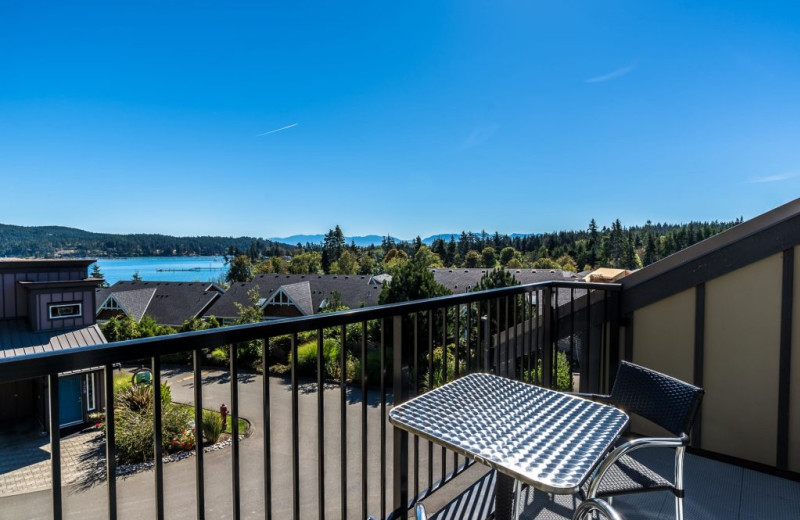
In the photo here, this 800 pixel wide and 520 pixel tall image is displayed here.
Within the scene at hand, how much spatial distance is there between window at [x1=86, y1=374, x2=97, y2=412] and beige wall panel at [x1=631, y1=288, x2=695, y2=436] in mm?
14004

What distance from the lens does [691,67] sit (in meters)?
7.36

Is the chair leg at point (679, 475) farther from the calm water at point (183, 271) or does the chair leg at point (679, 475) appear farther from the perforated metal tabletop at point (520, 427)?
the calm water at point (183, 271)

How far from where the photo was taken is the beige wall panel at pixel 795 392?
2240 millimetres

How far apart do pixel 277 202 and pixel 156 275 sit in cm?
2458

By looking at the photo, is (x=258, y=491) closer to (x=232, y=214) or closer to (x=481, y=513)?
(x=481, y=513)

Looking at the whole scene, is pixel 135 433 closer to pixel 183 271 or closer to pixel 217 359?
pixel 217 359

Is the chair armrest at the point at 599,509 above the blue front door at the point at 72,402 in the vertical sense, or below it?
above

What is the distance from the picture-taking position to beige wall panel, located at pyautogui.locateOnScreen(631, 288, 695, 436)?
2.60 m

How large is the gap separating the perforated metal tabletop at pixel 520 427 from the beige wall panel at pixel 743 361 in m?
1.77

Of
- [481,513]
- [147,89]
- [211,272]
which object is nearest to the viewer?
[481,513]

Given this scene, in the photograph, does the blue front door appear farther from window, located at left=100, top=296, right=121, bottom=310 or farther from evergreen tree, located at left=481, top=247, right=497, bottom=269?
evergreen tree, located at left=481, top=247, right=497, bottom=269

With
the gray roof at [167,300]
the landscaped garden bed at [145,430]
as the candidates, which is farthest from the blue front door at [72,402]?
the gray roof at [167,300]

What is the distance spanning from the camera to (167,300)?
28281 mm

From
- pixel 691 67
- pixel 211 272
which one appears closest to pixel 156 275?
pixel 211 272
